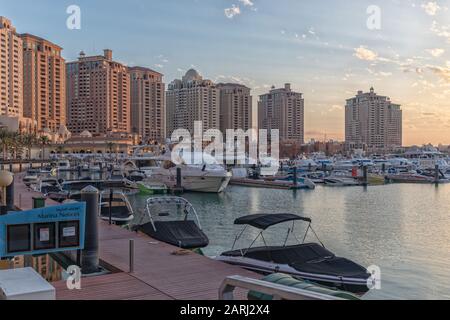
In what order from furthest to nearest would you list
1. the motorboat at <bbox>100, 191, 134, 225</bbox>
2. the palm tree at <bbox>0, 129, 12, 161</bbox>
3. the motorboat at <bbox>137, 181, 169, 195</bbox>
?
1. the palm tree at <bbox>0, 129, 12, 161</bbox>
2. the motorboat at <bbox>137, 181, 169, 195</bbox>
3. the motorboat at <bbox>100, 191, 134, 225</bbox>

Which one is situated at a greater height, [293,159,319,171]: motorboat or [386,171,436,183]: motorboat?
[293,159,319,171]: motorboat

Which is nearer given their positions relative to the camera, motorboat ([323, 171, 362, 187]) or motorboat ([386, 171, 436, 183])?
motorboat ([323, 171, 362, 187])

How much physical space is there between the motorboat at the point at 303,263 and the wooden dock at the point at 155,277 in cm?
188

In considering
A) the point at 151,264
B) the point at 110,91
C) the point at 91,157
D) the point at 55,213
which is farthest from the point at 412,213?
the point at 110,91

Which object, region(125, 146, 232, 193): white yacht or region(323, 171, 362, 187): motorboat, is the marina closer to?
region(125, 146, 232, 193): white yacht

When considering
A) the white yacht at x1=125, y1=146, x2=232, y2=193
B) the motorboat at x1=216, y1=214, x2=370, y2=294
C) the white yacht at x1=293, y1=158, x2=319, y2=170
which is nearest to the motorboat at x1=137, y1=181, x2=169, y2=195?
the white yacht at x1=125, y1=146, x2=232, y2=193

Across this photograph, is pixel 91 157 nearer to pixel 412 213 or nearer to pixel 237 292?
pixel 412 213

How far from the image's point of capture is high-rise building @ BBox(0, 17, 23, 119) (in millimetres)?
159750

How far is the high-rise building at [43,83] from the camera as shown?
18012 cm

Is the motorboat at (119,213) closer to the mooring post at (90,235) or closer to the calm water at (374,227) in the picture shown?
the calm water at (374,227)

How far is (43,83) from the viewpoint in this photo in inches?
7279

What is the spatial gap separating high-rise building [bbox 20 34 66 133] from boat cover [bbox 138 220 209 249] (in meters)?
172

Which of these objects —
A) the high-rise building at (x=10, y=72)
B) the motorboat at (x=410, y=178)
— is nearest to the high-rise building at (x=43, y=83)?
the high-rise building at (x=10, y=72)

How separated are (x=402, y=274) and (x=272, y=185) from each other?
4342 centimetres
